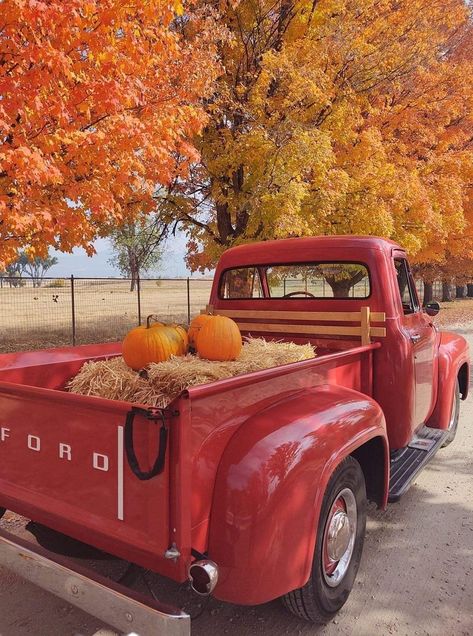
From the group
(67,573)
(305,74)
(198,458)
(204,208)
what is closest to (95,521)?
(67,573)

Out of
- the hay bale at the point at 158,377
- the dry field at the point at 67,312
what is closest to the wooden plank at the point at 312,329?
the hay bale at the point at 158,377

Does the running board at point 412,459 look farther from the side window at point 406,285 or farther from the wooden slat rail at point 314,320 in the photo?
the side window at point 406,285

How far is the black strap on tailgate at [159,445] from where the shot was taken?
1780mm

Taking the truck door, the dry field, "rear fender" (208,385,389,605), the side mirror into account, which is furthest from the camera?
the dry field

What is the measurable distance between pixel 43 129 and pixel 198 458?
202 inches

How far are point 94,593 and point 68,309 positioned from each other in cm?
1552

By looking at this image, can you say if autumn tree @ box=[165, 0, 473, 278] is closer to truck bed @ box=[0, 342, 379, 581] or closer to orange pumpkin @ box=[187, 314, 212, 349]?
orange pumpkin @ box=[187, 314, 212, 349]


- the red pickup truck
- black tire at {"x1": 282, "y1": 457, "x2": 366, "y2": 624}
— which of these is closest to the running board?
the red pickup truck

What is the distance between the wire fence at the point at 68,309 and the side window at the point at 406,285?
959 centimetres

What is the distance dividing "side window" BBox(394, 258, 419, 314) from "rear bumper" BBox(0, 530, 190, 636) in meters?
3.14

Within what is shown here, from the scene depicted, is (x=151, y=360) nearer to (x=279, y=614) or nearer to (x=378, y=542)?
(x=279, y=614)

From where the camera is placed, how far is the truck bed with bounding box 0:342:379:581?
182cm

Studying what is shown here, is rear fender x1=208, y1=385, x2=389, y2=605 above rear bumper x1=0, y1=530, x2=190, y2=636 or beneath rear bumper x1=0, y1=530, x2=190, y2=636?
above

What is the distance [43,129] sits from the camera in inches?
227
